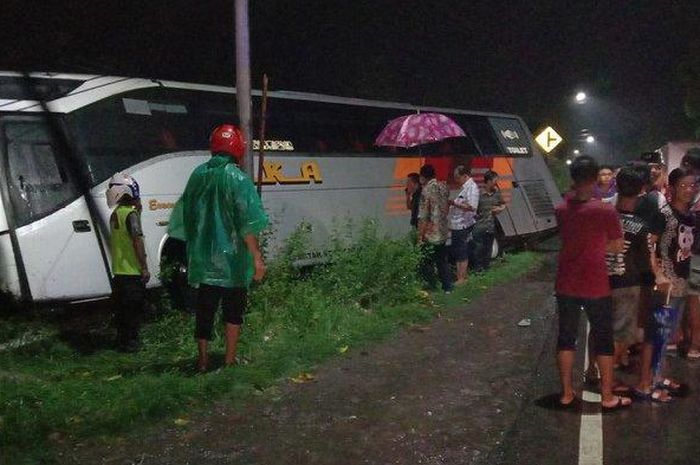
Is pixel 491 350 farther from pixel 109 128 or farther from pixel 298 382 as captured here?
pixel 109 128

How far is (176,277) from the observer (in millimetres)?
8172

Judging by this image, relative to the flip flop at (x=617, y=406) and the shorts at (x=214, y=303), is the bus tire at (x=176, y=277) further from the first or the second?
the flip flop at (x=617, y=406)

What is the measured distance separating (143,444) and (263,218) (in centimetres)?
176

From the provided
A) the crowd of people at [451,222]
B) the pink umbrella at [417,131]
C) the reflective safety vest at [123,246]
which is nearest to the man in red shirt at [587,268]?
the reflective safety vest at [123,246]

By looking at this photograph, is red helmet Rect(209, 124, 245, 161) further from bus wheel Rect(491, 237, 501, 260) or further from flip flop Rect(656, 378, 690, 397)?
bus wheel Rect(491, 237, 501, 260)

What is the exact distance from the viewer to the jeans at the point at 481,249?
Answer: 37.2 feet

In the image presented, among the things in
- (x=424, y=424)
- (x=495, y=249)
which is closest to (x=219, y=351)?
(x=424, y=424)

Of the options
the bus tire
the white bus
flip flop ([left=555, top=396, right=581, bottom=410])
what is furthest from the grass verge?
flip flop ([left=555, top=396, right=581, bottom=410])

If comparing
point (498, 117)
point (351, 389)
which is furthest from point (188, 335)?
point (498, 117)

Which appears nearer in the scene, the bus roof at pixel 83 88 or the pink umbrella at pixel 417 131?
the bus roof at pixel 83 88

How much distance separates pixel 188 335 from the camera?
6664 mm

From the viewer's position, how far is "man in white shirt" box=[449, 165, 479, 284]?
1010 centimetres

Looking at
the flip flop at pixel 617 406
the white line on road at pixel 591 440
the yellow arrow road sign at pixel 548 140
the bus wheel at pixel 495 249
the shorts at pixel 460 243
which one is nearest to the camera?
the white line on road at pixel 591 440

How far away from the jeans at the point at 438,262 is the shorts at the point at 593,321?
4415mm
